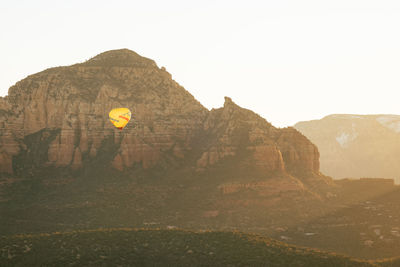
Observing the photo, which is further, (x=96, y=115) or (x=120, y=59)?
(x=120, y=59)

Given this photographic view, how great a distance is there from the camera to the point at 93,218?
3706 inches

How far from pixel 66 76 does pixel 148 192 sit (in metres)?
40.6

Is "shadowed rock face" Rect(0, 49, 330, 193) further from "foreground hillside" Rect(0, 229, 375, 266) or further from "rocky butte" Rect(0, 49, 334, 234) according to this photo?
"foreground hillside" Rect(0, 229, 375, 266)

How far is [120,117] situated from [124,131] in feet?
31.4

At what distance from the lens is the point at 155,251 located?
5919cm

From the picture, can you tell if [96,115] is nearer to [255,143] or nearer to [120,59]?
[120,59]

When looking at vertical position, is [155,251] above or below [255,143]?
below

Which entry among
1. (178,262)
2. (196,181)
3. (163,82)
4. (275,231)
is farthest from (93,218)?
(163,82)

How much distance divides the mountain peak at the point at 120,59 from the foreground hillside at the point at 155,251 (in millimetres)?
76848

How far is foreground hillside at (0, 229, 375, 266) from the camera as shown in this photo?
54062mm

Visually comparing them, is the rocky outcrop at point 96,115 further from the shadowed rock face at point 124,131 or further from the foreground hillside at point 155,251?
the foreground hillside at point 155,251

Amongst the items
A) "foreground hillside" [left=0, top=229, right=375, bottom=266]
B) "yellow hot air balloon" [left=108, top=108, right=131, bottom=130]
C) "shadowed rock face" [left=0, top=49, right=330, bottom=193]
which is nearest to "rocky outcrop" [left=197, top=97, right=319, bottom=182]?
"shadowed rock face" [left=0, top=49, right=330, bottom=193]

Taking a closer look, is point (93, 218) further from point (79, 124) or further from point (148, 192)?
point (79, 124)

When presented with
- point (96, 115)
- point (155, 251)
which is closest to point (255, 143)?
point (96, 115)
